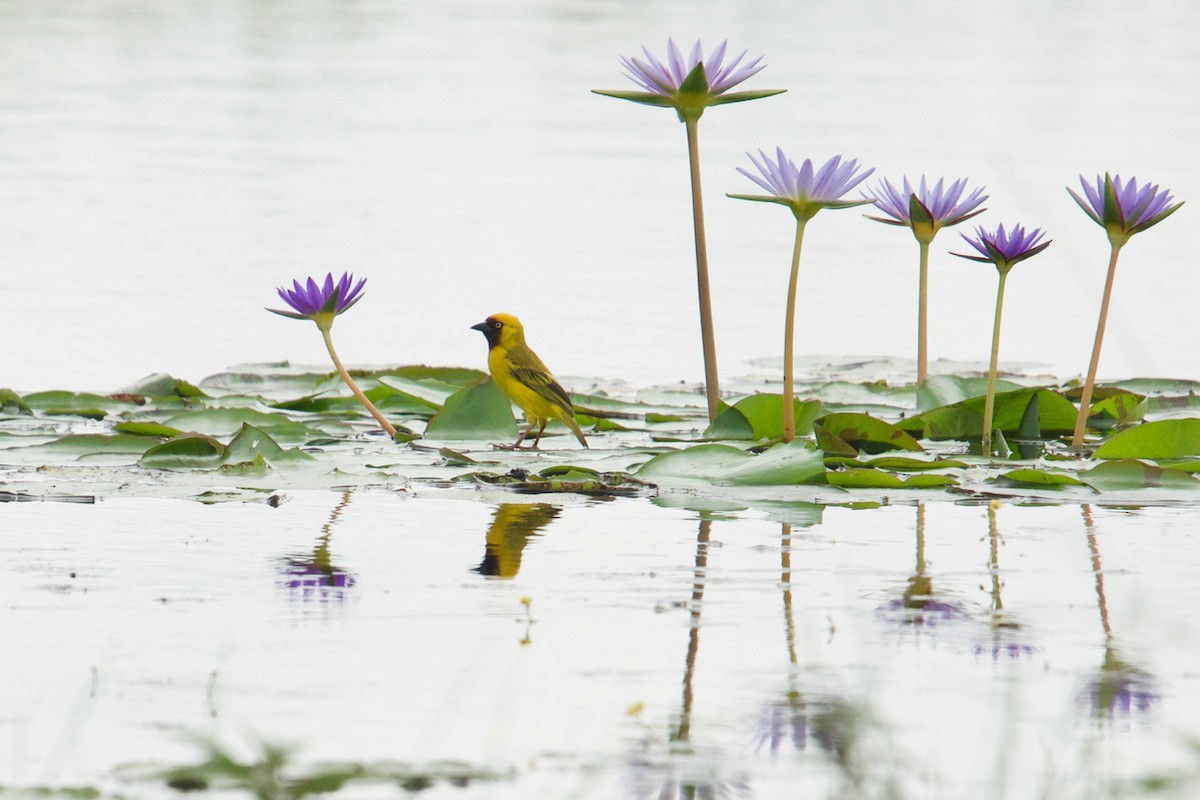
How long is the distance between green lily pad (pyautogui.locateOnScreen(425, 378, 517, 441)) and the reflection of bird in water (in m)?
0.87

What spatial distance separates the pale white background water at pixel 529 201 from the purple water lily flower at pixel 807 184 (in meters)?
1.73

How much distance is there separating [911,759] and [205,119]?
531 inches

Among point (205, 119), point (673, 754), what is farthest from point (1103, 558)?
point (205, 119)

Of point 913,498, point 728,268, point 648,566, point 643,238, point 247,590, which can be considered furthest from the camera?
point 643,238

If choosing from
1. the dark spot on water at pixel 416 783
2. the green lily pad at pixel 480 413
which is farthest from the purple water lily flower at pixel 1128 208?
the dark spot on water at pixel 416 783

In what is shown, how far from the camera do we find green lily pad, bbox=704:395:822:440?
468 centimetres

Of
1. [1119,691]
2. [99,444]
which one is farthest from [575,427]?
[1119,691]

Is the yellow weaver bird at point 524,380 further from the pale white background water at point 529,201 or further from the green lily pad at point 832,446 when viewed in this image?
the pale white background water at point 529,201

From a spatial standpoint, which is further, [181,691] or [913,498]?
[913,498]

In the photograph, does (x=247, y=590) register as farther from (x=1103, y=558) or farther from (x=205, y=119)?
(x=205, y=119)

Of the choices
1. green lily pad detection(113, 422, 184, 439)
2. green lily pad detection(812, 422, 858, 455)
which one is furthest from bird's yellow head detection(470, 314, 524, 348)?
green lily pad detection(812, 422, 858, 455)

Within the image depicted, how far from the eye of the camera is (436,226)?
10016 millimetres

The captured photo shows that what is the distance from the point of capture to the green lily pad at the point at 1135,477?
4.06 metres

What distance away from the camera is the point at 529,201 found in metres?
10.8
